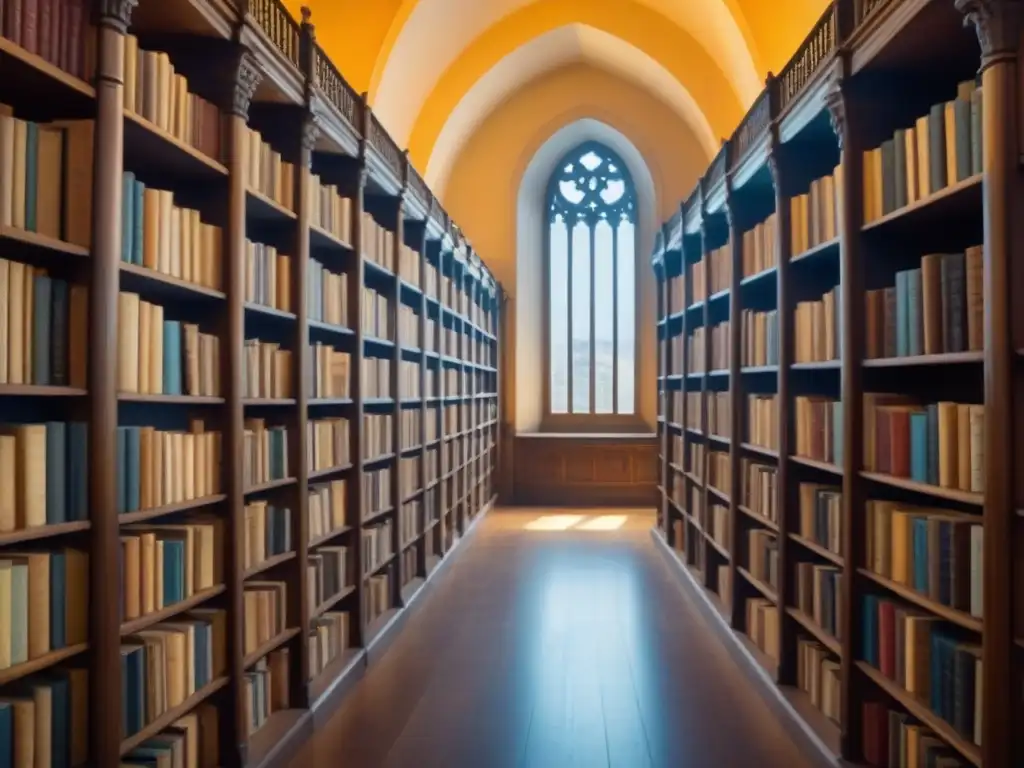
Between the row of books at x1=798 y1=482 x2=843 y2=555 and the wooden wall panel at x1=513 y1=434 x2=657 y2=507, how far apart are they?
754 centimetres

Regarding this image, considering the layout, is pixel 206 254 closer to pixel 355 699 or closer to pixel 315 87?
pixel 315 87

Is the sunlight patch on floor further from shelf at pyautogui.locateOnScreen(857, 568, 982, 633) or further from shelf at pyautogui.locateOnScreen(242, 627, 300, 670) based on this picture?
shelf at pyautogui.locateOnScreen(857, 568, 982, 633)

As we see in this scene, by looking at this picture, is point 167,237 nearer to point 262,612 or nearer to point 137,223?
point 137,223

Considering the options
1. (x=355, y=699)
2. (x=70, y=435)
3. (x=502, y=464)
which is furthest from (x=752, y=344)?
(x=502, y=464)

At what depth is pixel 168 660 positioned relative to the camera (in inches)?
112

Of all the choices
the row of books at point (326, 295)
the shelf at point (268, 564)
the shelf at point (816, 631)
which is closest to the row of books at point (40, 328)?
the shelf at point (268, 564)

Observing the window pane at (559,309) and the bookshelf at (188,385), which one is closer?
the bookshelf at (188,385)

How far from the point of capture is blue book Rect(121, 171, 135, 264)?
2.64m

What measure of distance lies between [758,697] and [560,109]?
991 cm

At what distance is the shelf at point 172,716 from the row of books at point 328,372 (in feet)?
4.73

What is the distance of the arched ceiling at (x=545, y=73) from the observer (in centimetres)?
1138

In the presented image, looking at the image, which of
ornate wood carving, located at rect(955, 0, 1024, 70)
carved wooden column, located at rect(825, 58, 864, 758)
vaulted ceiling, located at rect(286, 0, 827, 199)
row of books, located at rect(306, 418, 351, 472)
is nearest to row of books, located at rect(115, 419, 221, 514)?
row of books, located at rect(306, 418, 351, 472)

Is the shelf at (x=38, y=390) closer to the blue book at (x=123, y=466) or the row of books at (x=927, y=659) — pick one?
the blue book at (x=123, y=466)

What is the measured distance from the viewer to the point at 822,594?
383 centimetres
